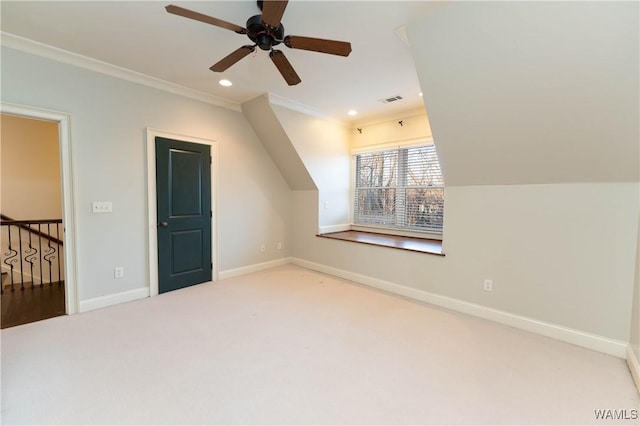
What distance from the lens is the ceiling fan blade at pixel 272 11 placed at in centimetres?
156

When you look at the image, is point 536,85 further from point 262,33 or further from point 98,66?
point 98,66

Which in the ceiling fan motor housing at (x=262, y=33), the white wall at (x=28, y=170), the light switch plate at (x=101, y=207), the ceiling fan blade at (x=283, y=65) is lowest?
the light switch plate at (x=101, y=207)

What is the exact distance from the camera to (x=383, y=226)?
484 cm

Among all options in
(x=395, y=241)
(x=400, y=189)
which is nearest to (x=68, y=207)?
(x=395, y=241)

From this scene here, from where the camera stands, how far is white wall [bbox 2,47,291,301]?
8.82 ft

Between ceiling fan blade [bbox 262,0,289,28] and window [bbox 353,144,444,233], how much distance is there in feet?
9.80

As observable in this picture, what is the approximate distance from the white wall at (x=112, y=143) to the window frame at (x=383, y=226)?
2217 mm

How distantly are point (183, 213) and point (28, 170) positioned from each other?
2984 mm

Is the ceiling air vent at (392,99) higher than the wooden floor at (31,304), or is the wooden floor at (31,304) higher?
the ceiling air vent at (392,99)

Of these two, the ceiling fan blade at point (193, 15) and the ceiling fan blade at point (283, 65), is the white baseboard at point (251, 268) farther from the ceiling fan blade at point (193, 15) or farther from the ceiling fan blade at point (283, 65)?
the ceiling fan blade at point (193, 15)

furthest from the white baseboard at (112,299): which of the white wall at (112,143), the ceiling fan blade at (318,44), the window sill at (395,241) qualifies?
the ceiling fan blade at (318,44)

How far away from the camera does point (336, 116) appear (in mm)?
4672

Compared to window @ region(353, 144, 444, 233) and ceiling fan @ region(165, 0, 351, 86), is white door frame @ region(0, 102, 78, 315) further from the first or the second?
window @ region(353, 144, 444, 233)

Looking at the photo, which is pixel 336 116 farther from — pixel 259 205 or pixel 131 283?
pixel 131 283
